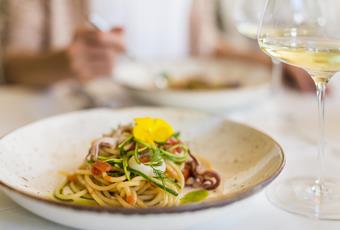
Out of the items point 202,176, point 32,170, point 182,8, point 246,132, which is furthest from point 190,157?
point 182,8

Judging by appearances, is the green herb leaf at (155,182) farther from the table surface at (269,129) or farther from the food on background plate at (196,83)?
the food on background plate at (196,83)

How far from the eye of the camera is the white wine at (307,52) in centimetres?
83

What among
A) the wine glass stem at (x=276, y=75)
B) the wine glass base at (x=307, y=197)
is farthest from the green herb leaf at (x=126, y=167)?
the wine glass stem at (x=276, y=75)

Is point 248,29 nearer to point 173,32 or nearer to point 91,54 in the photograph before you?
point 91,54

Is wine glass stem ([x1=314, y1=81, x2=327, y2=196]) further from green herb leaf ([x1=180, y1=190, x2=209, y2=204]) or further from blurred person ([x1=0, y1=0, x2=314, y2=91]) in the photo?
blurred person ([x1=0, y1=0, x2=314, y2=91])

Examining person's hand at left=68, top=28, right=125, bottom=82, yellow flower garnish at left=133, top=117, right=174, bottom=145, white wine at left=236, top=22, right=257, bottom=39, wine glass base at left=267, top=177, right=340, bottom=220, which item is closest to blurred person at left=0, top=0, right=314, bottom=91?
person's hand at left=68, top=28, right=125, bottom=82

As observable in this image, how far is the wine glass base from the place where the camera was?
81 centimetres

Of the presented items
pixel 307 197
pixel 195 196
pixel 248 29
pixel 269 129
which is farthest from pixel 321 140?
pixel 248 29

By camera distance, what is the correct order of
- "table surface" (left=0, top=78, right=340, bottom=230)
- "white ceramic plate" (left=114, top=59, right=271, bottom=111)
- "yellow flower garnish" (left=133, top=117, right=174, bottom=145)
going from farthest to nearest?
"white ceramic plate" (left=114, top=59, right=271, bottom=111) < "yellow flower garnish" (left=133, top=117, right=174, bottom=145) < "table surface" (left=0, top=78, right=340, bottom=230)

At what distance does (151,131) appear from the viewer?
0.90 meters

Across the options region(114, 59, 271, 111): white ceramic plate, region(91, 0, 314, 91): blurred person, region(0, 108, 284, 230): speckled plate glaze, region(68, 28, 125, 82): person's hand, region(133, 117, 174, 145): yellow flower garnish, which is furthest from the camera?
region(91, 0, 314, 91): blurred person

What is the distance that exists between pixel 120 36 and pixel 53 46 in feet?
1.93

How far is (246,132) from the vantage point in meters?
1.04

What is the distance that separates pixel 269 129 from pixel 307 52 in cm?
45
